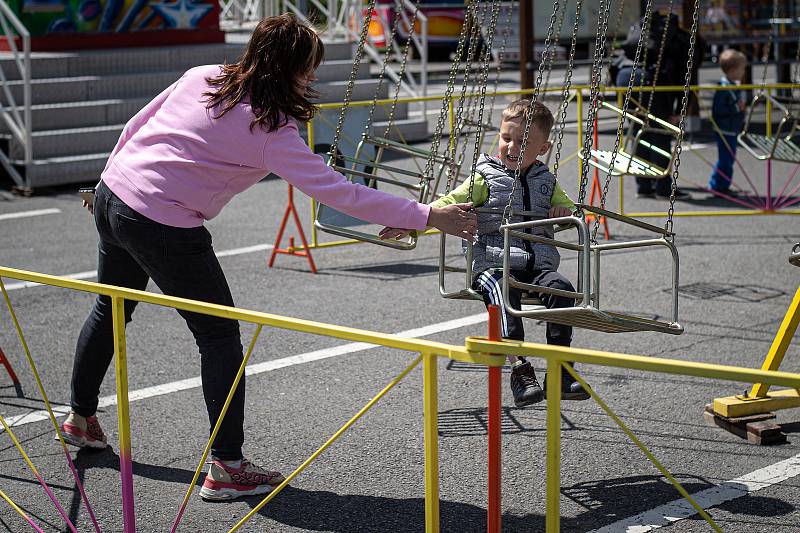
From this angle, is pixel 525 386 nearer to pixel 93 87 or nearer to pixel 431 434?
pixel 431 434

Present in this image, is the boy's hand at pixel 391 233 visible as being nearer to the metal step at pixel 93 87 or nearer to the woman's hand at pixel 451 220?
the woman's hand at pixel 451 220

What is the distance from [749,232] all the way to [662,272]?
5.82 ft

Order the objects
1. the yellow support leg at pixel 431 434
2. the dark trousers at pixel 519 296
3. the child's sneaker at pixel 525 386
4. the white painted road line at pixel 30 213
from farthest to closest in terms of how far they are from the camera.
→ the white painted road line at pixel 30 213 → the dark trousers at pixel 519 296 → the child's sneaker at pixel 525 386 → the yellow support leg at pixel 431 434

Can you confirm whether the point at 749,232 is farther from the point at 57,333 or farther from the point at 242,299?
the point at 57,333

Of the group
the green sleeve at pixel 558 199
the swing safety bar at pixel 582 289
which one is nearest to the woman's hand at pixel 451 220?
the swing safety bar at pixel 582 289

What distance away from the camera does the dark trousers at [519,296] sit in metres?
4.69

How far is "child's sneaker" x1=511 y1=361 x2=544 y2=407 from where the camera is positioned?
15.0ft

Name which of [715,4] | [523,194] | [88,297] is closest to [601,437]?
[523,194]

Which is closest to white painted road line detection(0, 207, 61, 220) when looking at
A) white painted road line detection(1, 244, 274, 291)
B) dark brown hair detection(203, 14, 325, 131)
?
white painted road line detection(1, 244, 274, 291)

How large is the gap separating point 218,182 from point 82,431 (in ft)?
4.59

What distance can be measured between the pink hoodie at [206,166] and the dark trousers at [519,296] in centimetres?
80

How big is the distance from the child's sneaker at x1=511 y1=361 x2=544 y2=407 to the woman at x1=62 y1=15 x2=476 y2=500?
781 mm

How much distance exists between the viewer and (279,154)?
3959 mm

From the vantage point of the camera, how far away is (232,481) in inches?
170
